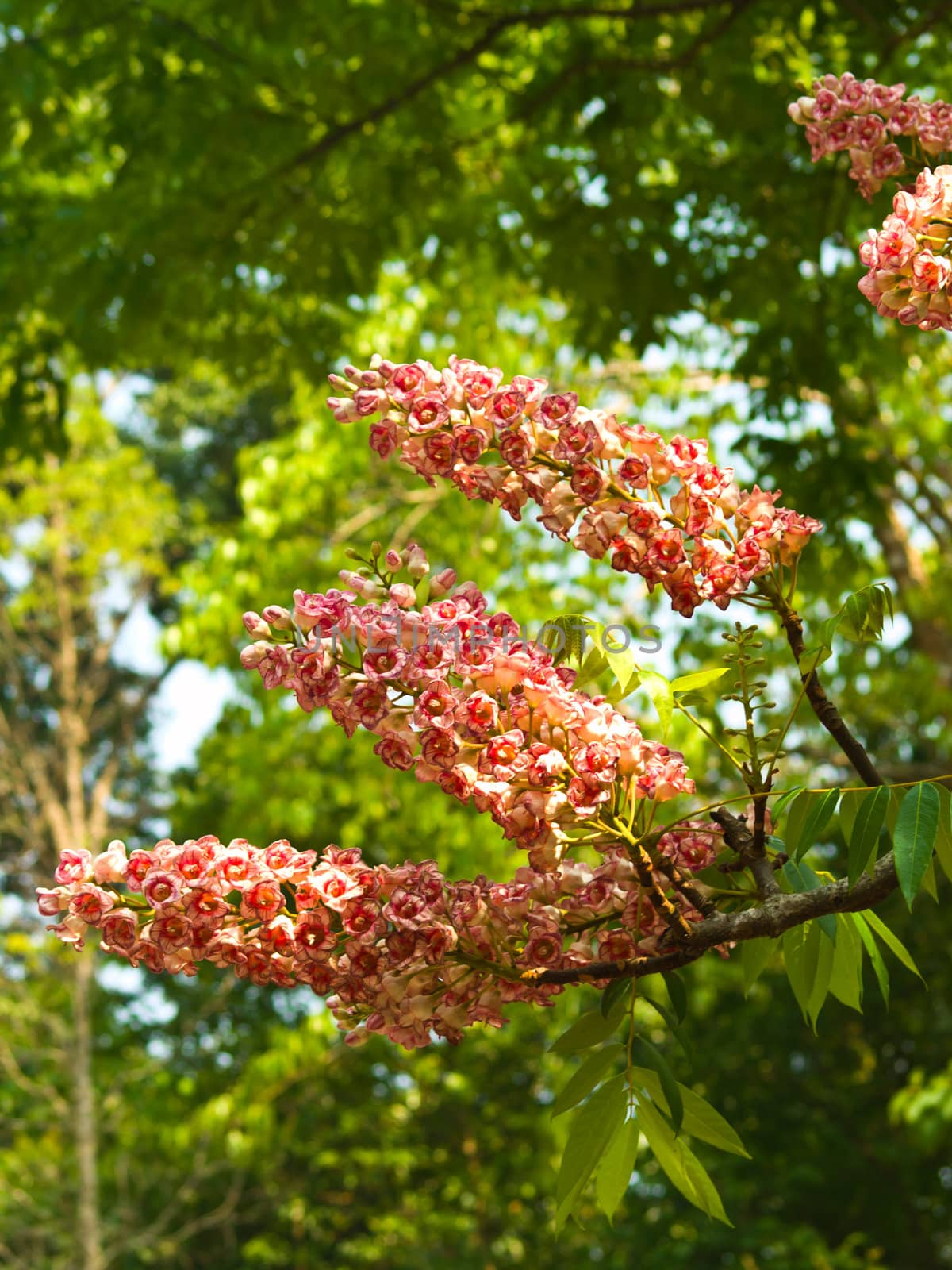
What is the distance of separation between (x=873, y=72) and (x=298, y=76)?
188 cm

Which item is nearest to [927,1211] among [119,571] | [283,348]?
[119,571]

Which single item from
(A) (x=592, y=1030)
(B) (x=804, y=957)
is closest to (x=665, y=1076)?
(A) (x=592, y=1030)

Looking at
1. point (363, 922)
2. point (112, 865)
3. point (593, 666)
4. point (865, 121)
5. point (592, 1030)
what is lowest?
point (592, 1030)

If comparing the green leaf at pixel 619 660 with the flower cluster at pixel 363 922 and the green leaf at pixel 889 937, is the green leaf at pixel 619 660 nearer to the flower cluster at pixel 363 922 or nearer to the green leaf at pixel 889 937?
the flower cluster at pixel 363 922

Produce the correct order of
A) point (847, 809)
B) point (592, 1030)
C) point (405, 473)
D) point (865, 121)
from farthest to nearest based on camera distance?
1. point (405, 473)
2. point (865, 121)
3. point (847, 809)
4. point (592, 1030)

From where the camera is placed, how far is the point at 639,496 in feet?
3.99

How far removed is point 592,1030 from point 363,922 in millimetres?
238

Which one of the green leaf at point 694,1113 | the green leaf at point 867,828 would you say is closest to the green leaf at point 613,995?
the green leaf at point 694,1113

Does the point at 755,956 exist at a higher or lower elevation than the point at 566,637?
lower

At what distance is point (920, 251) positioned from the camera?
4.02ft

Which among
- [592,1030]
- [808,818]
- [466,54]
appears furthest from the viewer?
[466,54]

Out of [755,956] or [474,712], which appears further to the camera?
[755,956]

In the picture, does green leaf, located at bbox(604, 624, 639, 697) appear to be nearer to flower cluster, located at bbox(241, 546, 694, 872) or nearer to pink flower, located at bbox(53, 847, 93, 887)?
flower cluster, located at bbox(241, 546, 694, 872)

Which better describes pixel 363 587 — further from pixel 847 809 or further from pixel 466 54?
pixel 466 54
